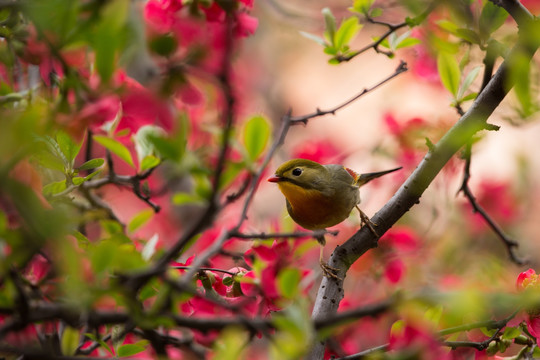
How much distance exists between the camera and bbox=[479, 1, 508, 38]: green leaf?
99 cm

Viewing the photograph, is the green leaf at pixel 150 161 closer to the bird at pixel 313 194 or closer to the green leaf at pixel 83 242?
the green leaf at pixel 83 242

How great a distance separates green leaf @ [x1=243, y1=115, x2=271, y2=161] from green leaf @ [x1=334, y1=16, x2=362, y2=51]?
0.61 meters

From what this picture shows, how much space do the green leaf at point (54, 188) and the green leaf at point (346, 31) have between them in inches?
25.9

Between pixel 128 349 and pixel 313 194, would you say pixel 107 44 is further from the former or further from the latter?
pixel 313 194

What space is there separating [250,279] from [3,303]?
37 cm

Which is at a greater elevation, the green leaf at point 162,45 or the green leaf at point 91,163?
the green leaf at point 162,45

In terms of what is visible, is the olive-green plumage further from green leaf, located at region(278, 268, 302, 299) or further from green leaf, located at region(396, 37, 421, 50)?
green leaf, located at region(278, 268, 302, 299)

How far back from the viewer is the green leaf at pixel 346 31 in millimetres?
1122

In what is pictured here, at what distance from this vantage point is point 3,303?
23.1 inches

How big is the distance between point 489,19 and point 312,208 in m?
0.79

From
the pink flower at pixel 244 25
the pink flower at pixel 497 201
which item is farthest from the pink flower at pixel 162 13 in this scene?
the pink flower at pixel 497 201

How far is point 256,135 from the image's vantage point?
23.5 inches

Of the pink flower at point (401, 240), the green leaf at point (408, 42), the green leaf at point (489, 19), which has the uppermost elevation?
the green leaf at point (489, 19)

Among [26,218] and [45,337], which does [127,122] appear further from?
[26,218]
